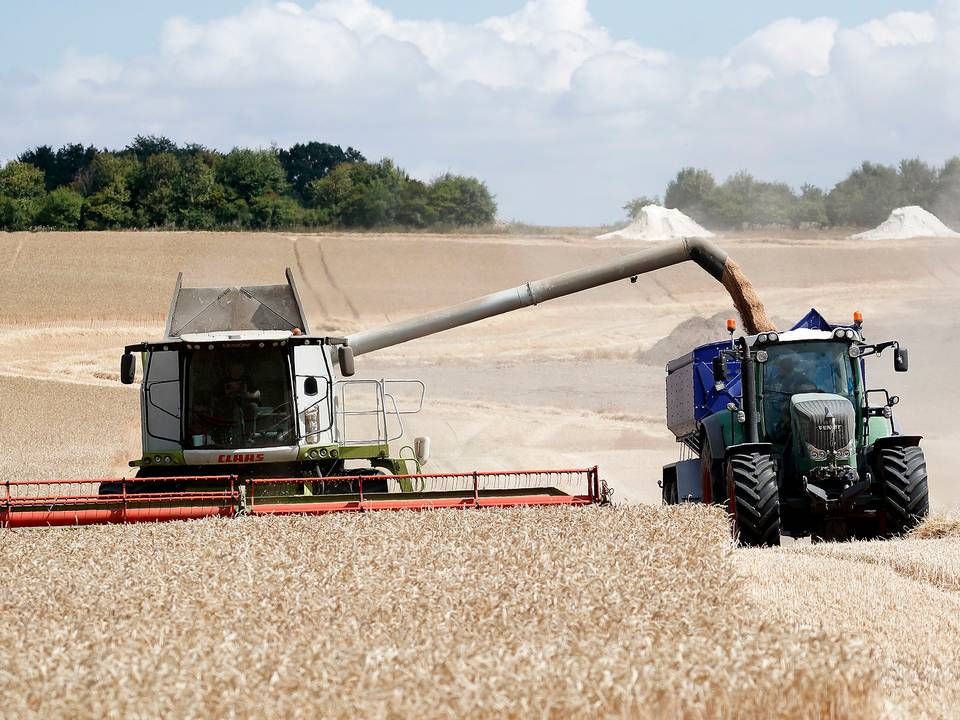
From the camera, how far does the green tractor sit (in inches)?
440

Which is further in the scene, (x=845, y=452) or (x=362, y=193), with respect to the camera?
(x=362, y=193)

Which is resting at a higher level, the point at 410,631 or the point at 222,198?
the point at 222,198

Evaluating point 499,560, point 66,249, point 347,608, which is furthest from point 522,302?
point 66,249

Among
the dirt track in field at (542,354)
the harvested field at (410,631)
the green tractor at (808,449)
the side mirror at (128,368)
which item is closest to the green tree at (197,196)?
the dirt track in field at (542,354)

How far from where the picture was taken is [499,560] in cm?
770

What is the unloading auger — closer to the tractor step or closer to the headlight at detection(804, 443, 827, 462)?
the tractor step

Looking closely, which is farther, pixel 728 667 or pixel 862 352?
pixel 862 352

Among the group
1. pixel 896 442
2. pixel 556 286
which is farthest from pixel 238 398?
pixel 896 442

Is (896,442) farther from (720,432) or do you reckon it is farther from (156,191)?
(156,191)

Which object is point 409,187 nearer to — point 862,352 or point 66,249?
point 66,249

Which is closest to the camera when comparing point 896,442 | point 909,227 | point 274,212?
point 896,442

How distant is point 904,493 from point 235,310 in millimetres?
6890

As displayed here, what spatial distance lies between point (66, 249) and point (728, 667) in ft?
162

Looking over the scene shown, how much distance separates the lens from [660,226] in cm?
7212
